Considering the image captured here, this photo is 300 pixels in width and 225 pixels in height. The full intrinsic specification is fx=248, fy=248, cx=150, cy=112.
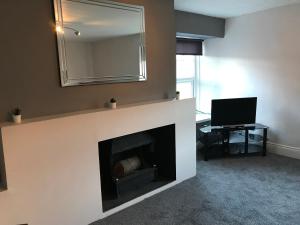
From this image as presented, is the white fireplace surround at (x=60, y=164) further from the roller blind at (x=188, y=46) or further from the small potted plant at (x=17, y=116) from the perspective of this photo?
the roller blind at (x=188, y=46)

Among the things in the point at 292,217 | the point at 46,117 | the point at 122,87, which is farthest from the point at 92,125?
the point at 292,217

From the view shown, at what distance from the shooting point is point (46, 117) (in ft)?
6.97

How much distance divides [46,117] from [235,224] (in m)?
1.97

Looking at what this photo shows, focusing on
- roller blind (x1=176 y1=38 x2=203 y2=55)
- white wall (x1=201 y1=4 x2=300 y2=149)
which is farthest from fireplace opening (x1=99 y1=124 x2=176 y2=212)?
white wall (x1=201 y1=4 x2=300 y2=149)

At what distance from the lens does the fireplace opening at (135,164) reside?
2.73m

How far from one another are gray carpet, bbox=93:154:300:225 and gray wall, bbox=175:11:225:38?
212 centimetres

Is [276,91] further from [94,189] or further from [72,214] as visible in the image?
[72,214]

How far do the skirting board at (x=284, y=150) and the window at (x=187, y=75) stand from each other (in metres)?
1.66

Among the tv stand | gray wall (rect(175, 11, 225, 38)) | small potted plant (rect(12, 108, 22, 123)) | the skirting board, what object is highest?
gray wall (rect(175, 11, 225, 38))

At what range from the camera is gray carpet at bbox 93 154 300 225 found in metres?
2.40

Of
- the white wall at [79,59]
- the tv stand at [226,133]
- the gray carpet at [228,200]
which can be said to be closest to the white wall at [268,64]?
the tv stand at [226,133]

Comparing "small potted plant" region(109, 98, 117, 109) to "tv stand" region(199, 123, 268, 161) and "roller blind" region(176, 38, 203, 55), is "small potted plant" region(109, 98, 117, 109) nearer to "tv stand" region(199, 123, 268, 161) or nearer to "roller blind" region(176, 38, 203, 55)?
"tv stand" region(199, 123, 268, 161)

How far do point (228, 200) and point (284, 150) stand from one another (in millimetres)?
1836

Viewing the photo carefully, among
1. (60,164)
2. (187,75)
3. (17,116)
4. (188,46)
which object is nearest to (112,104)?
(60,164)
